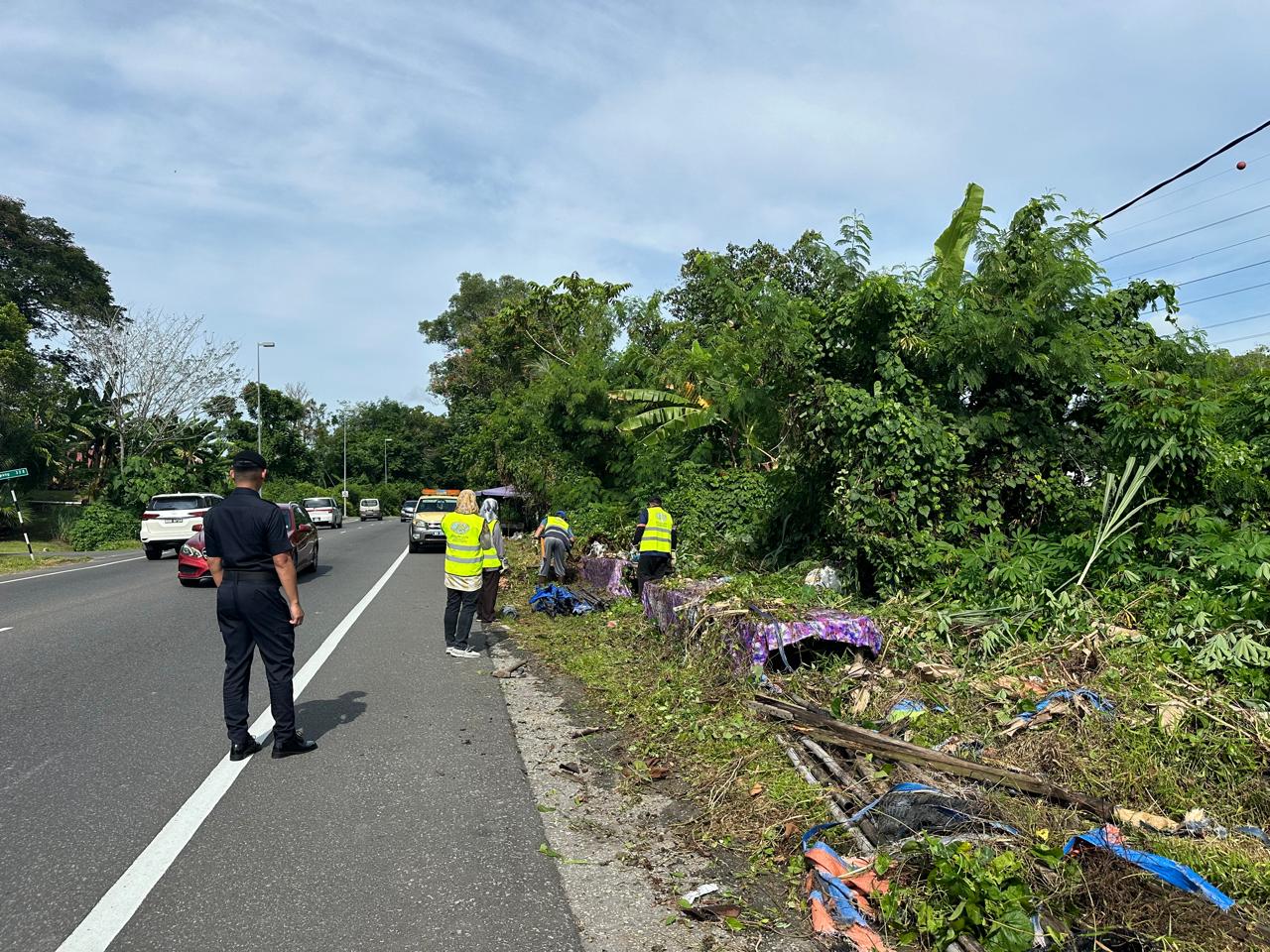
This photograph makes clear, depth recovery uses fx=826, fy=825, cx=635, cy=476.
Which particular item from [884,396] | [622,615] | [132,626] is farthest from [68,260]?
[884,396]

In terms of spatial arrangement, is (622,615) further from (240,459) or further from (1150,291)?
(1150,291)

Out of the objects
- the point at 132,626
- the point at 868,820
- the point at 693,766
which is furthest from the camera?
the point at 132,626

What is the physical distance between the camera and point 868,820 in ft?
13.4

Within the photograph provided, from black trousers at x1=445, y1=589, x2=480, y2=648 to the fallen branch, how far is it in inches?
181

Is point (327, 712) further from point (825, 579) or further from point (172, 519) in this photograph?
point (172, 519)

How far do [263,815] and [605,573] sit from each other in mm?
9301

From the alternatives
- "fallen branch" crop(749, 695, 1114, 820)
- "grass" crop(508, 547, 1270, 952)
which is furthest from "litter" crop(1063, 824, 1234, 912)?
"fallen branch" crop(749, 695, 1114, 820)

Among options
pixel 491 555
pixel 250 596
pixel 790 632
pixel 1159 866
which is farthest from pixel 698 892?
pixel 491 555

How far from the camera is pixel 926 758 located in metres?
4.56

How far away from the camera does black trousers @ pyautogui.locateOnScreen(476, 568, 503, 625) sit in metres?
10.7

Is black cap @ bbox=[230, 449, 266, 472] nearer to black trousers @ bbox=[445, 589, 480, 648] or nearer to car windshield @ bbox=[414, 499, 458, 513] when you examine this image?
black trousers @ bbox=[445, 589, 480, 648]

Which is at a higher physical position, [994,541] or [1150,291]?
[1150,291]

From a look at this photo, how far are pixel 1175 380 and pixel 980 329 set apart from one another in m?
1.73

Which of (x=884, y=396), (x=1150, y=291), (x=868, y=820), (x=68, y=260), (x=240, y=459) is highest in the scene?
(x=68, y=260)
